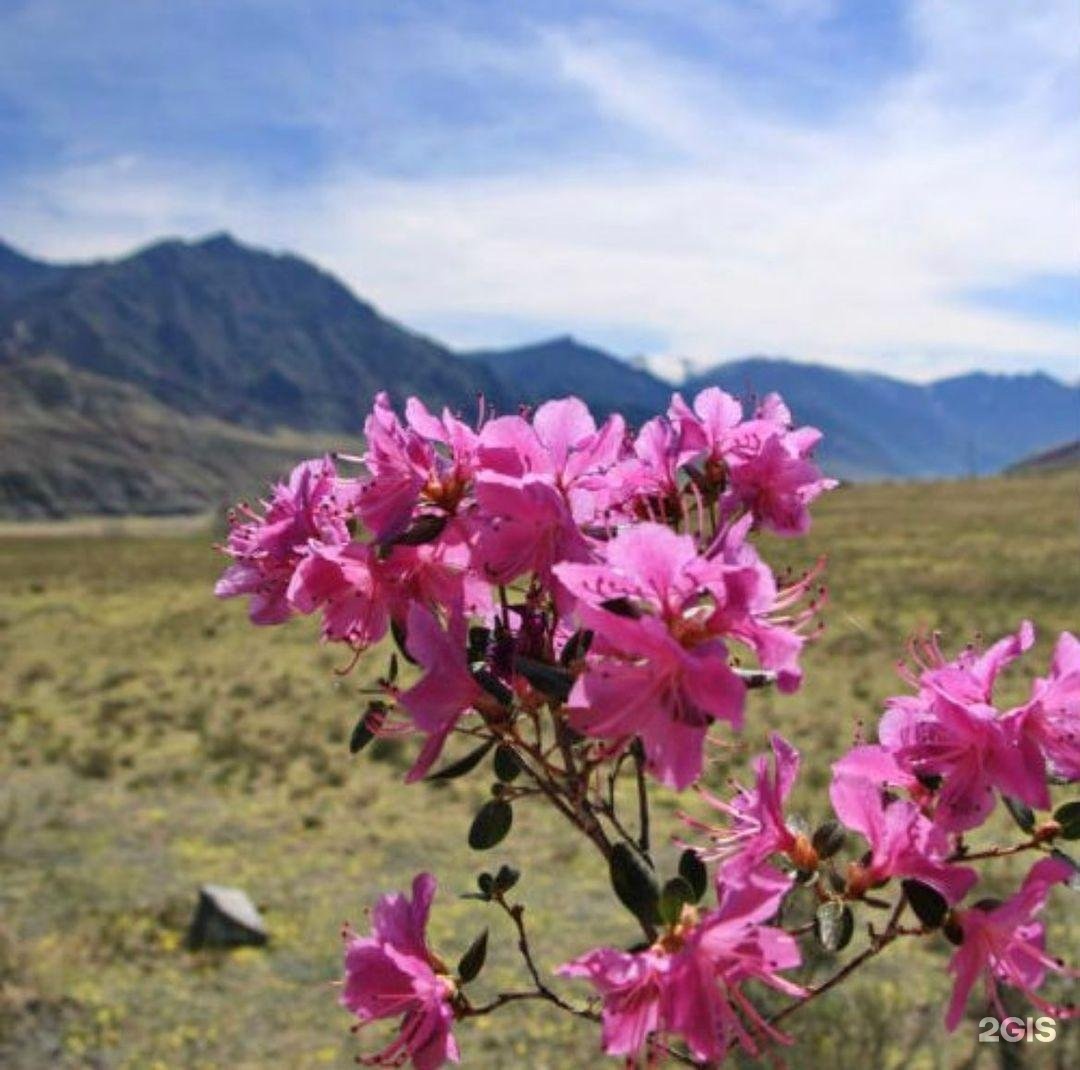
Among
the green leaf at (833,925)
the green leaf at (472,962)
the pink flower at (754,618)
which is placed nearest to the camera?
the pink flower at (754,618)

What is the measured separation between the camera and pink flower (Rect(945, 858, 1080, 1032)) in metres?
1.63

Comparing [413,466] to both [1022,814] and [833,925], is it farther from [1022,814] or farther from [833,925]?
[1022,814]

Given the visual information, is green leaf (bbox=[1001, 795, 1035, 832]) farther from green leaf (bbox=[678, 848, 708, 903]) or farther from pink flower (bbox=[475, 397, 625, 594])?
pink flower (bbox=[475, 397, 625, 594])

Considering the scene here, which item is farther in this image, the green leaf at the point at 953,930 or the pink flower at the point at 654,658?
the green leaf at the point at 953,930

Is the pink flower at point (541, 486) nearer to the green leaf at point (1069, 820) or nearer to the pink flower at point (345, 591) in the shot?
the pink flower at point (345, 591)

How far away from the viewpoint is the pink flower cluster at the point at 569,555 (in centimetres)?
140

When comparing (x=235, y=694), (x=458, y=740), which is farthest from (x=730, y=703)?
(x=235, y=694)

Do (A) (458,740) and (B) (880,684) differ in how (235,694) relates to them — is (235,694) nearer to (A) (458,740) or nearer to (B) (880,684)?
(A) (458,740)

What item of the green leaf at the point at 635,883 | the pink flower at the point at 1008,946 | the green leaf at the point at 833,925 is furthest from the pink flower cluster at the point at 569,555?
the pink flower at the point at 1008,946

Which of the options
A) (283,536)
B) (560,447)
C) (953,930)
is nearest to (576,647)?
(560,447)

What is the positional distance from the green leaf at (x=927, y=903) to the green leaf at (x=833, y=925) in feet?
0.31

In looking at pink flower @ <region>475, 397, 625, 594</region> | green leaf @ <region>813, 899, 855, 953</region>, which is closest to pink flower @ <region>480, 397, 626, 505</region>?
pink flower @ <region>475, 397, 625, 594</region>

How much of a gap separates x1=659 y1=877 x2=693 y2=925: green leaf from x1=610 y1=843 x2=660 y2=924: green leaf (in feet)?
0.14

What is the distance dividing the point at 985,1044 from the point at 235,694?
1445 cm
